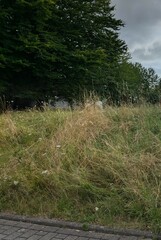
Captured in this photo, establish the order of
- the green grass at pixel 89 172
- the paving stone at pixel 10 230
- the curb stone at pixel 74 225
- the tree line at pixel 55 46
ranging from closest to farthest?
the curb stone at pixel 74 225
the paving stone at pixel 10 230
the green grass at pixel 89 172
the tree line at pixel 55 46

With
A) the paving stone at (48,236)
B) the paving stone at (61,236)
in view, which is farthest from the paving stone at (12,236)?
the paving stone at (61,236)

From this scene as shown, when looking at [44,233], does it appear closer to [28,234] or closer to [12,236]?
[28,234]

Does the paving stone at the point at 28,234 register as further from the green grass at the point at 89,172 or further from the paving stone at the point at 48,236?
the green grass at the point at 89,172

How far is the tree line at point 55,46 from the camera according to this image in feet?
57.2

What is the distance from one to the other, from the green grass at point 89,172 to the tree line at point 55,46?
8.69m

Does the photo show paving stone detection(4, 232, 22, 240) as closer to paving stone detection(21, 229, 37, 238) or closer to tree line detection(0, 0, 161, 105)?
paving stone detection(21, 229, 37, 238)

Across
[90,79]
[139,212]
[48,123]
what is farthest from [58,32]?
[139,212]

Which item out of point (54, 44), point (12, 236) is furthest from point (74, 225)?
point (54, 44)

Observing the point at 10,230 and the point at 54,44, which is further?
the point at 54,44

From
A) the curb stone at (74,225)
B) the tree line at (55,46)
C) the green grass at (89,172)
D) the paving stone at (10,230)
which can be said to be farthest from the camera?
the tree line at (55,46)

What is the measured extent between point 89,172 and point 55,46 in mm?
13774

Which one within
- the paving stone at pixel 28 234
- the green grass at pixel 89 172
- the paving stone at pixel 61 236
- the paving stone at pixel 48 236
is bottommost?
the paving stone at pixel 61 236

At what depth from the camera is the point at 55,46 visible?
59.7ft

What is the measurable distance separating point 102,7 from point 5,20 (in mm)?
7279
